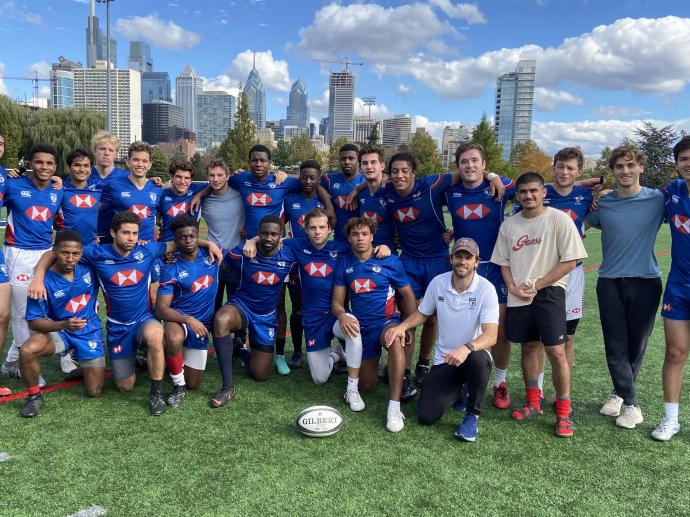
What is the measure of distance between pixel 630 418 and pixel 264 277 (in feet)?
10.2

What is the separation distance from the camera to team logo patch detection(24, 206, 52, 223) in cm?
452

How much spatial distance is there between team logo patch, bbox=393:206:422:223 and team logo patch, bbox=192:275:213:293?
5.77 ft

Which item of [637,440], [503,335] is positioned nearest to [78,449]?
[503,335]

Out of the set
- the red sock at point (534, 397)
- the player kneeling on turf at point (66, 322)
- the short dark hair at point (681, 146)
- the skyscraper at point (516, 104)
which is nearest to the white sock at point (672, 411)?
the red sock at point (534, 397)

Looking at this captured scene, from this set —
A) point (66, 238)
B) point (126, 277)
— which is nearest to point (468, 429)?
point (126, 277)

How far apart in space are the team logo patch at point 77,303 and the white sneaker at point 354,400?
7.36ft

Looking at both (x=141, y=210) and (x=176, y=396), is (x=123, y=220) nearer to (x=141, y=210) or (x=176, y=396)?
(x=141, y=210)

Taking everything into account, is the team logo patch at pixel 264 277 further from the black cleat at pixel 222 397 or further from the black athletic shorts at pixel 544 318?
the black athletic shorts at pixel 544 318

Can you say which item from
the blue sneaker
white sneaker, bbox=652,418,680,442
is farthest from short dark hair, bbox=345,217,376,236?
white sneaker, bbox=652,418,680,442

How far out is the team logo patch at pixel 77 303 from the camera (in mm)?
4137

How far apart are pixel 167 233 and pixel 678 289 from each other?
4.41 meters

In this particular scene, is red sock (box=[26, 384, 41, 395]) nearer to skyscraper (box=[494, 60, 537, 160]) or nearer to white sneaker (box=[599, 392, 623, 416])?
white sneaker (box=[599, 392, 623, 416])

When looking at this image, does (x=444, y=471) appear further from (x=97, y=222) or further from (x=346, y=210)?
(x=97, y=222)

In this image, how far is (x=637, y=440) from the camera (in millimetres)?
3604
